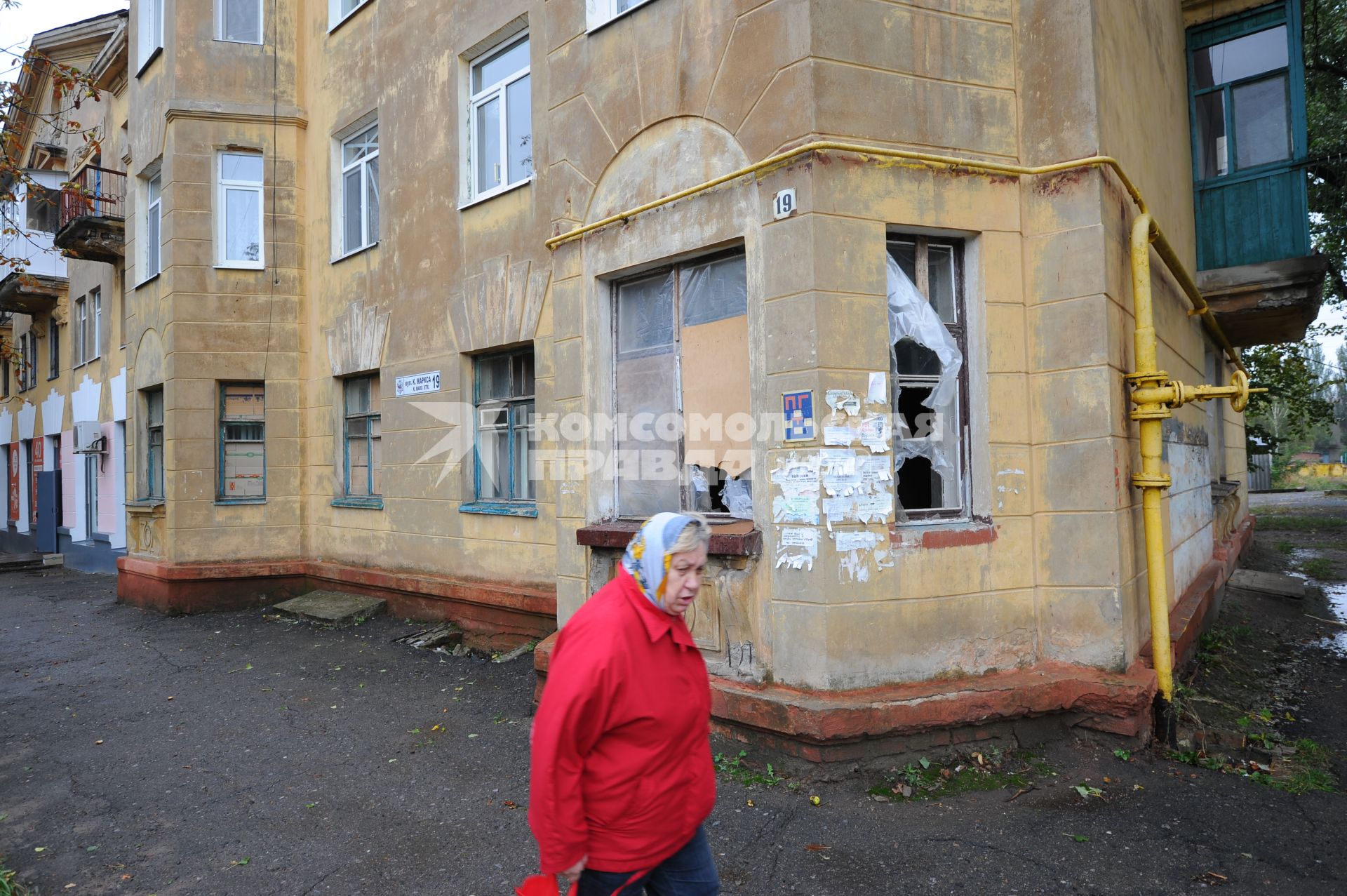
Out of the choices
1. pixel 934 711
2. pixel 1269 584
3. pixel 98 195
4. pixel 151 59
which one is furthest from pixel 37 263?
pixel 1269 584

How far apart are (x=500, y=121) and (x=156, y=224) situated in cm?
731

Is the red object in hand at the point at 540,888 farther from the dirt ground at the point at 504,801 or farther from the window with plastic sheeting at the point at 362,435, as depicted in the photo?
the window with plastic sheeting at the point at 362,435

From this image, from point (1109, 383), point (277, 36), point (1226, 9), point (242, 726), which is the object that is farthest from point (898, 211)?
point (277, 36)

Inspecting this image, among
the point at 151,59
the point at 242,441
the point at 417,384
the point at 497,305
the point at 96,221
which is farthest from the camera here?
the point at 96,221

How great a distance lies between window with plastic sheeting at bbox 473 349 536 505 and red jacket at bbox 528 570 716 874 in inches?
231

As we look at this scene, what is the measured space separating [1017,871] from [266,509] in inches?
399

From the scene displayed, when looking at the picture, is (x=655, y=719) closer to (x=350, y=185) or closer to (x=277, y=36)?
(x=350, y=185)

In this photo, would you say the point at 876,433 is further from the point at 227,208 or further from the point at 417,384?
the point at 227,208

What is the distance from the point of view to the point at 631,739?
2447 mm

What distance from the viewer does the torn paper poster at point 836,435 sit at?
15.6 feet

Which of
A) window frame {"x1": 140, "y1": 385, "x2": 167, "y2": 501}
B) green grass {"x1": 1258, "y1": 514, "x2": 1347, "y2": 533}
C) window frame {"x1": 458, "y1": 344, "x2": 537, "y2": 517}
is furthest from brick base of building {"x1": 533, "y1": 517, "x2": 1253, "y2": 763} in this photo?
green grass {"x1": 1258, "y1": 514, "x2": 1347, "y2": 533}

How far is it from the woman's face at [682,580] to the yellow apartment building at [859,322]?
2280 mm

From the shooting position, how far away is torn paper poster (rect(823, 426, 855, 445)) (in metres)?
4.77

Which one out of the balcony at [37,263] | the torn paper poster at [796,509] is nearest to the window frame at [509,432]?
the torn paper poster at [796,509]
